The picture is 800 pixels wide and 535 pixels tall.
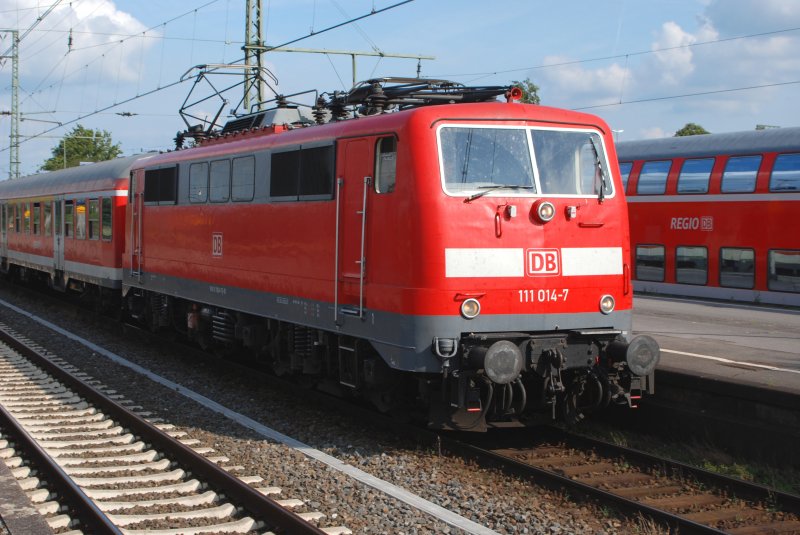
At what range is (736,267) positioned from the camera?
70.3 feet

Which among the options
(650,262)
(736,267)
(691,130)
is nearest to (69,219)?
(650,262)

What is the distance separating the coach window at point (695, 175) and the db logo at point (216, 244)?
14.0 m

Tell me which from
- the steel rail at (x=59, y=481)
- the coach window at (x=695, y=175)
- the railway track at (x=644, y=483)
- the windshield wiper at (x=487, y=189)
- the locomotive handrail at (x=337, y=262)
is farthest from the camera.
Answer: the coach window at (x=695, y=175)

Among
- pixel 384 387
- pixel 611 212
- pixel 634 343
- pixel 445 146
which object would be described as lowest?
pixel 384 387

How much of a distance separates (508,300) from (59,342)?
1123 cm

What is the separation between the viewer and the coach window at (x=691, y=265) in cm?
2230

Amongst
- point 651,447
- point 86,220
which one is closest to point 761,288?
point 651,447

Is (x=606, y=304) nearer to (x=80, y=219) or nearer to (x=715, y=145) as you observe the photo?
(x=715, y=145)

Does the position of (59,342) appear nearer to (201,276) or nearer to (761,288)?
(201,276)

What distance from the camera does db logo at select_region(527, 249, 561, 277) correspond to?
8.53 meters

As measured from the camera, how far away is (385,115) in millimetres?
8922

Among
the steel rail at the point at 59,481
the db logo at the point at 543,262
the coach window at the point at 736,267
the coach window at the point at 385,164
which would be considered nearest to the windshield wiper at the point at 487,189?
the db logo at the point at 543,262

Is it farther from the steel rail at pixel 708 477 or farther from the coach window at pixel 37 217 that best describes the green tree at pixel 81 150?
the steel rail at pixel 708 477

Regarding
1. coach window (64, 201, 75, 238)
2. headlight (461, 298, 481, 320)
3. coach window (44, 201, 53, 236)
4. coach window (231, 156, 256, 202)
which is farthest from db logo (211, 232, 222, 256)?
coach window (44, 201, 53, 236)
